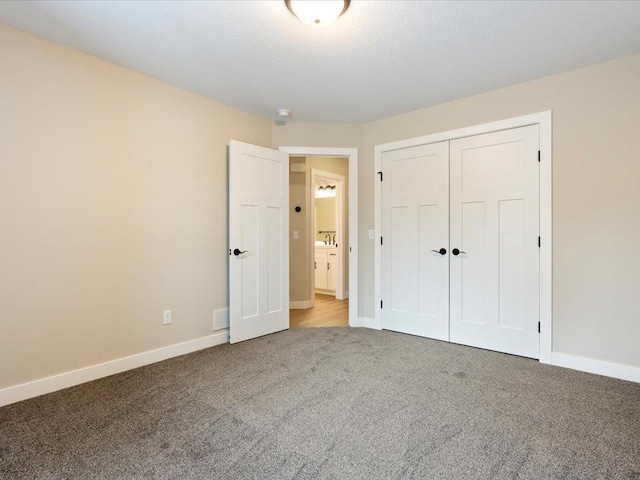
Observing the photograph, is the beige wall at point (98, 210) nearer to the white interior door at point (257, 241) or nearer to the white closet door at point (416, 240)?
the white interior door at point (257, 241)

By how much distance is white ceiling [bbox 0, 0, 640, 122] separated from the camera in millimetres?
1980

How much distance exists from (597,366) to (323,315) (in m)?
2.96

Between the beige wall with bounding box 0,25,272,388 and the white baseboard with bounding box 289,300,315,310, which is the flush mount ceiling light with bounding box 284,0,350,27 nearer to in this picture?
the beige wall with bounding box 0,25,272,388

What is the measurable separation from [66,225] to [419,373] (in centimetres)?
284

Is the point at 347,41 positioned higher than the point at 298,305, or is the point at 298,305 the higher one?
the point at 347,41

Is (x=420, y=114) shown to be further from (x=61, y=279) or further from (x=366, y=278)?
(x=61, y=279)

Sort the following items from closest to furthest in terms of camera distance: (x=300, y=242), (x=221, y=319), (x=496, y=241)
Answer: (x=496, y=241) → (x=221, y=319) → (x=300, y=242)

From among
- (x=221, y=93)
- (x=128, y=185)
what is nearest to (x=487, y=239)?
(x=221, y=93)

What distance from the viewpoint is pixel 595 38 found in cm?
226

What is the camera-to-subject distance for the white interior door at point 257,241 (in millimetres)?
3383

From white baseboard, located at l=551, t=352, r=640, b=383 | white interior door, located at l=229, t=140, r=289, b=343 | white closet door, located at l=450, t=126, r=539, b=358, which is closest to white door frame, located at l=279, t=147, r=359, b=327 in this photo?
white interior door, located at l=229, t=140, r=289, b=343

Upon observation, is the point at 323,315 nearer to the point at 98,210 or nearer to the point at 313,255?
the point at 313,255

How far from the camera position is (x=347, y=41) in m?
2.30

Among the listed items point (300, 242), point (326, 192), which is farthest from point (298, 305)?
point (326, 192)
